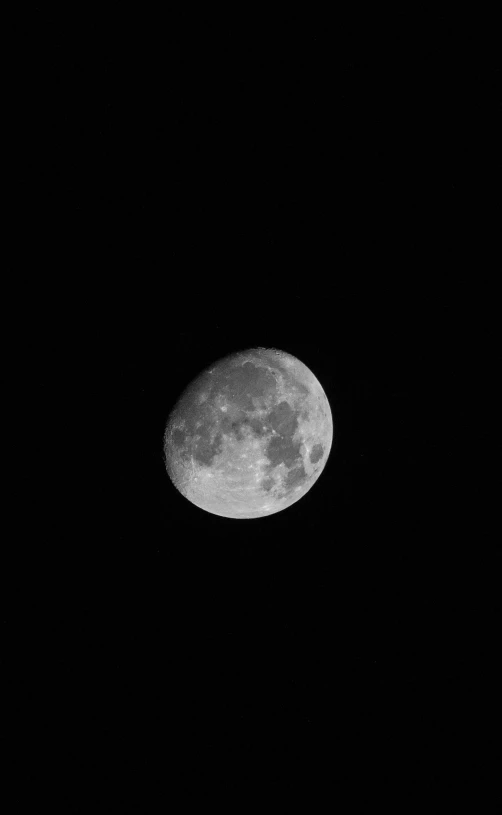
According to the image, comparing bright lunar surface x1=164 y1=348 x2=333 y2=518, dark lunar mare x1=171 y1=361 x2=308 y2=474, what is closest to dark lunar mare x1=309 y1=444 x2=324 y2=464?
bright lunar surface x1=164 y1=348 x2=333 y2=518

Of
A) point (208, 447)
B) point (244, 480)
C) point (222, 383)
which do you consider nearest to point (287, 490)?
point (244, 480)

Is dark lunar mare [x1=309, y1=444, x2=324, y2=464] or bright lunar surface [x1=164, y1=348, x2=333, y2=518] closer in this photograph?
bright lunar surface [x1=164, y1=348, x2=333, y2=518]

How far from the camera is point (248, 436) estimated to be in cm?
462

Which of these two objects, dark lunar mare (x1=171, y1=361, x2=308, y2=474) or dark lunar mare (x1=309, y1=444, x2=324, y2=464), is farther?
dark lunar mare (x1=309, y1=444, x2=324, y2=464)

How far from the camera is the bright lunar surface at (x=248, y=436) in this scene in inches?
184

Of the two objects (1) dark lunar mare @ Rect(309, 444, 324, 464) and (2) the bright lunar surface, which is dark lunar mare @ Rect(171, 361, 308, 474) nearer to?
(2) the bright lunar surface

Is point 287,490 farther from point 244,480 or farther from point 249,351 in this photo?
point 249,351

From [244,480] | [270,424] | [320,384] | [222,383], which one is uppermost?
[320,384]

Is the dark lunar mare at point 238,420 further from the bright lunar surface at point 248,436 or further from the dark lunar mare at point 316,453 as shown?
the dark lunar mare at point 316,453

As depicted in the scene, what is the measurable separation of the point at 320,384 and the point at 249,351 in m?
0.92

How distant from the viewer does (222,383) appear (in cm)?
485

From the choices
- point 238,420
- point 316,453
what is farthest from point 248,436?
point 316,453

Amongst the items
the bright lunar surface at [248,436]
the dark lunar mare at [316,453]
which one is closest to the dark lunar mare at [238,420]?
the bright lunar surface at [248,436]

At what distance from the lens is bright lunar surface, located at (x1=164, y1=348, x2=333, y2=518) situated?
15.3 ft
